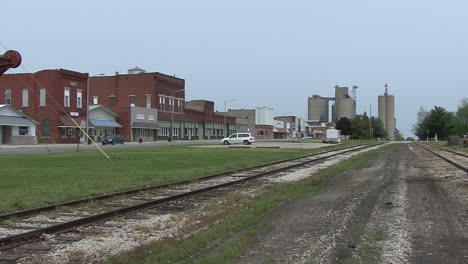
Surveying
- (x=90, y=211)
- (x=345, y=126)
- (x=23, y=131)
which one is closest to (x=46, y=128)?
(x=23, y=131)

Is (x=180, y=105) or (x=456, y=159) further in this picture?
(x=180, y=105)

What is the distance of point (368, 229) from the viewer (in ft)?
27.6

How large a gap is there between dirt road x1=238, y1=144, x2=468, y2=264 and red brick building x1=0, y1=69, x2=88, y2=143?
55027mm

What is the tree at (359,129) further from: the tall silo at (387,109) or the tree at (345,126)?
the tall silo at (387,109)

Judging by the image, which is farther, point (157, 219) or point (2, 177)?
point (2, 177)

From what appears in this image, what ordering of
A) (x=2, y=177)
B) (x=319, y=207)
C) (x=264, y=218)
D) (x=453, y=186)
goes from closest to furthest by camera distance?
(x=264, y=218)
(x=319, y=207)
(x=453, y=186)
(x=2, y=177)

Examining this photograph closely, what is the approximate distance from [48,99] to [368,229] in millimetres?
61162

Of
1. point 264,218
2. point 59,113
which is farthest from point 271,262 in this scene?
point 59,113

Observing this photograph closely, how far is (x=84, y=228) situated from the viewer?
8.66 meters

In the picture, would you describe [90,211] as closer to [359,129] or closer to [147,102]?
[147,102]

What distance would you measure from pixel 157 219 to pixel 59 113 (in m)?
58.6

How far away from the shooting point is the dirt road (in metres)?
6.59

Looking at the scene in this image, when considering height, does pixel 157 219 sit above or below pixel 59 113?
below

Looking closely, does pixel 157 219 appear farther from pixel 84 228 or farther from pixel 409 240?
pixel 409 240
